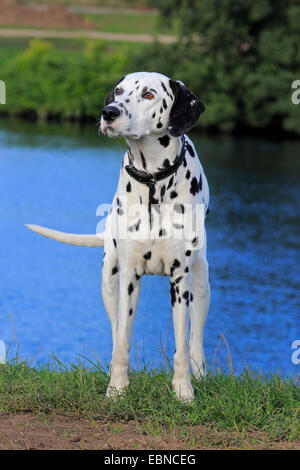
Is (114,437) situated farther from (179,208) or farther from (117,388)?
(179,208)

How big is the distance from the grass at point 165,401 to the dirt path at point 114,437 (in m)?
0.08

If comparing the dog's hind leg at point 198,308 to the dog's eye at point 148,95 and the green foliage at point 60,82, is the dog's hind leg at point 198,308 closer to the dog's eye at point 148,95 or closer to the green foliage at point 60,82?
the dog's eye at point 148,95

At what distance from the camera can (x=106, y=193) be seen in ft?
88.1

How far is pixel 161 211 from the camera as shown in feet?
18.5

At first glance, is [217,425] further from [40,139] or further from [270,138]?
[270,138]

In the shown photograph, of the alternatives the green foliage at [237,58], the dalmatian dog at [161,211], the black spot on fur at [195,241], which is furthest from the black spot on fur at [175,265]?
the green foliage at [237,58]

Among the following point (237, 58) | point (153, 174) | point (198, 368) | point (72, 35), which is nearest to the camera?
point (153, 174)

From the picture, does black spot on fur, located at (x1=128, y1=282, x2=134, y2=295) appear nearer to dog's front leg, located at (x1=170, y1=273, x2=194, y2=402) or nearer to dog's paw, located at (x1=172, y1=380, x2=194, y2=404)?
dog's front leg, located at (x1=170, y1=273, x2=194, y2=402)

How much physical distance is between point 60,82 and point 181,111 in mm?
44747

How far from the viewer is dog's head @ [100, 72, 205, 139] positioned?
5211 mm

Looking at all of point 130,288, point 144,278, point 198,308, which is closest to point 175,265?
point 130,288

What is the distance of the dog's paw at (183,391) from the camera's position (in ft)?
18.5
